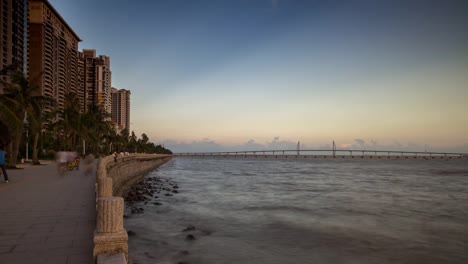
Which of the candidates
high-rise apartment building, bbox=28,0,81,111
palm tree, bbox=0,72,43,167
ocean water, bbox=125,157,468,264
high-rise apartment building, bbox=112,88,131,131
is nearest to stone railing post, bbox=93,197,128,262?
ocean water, bbox=125,157,468,264

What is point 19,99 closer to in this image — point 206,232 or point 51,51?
point 206,232

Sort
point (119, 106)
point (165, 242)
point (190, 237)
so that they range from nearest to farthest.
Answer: point (165, 242) < point (190, 237) < point (119, 106)

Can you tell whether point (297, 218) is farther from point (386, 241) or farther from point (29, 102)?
point (29, 102)

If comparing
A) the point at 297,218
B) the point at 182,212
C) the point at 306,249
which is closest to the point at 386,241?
the point at 306,249

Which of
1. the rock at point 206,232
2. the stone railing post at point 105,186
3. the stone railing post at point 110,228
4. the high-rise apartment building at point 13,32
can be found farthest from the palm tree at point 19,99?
the high-rise apartment building at point 13,32

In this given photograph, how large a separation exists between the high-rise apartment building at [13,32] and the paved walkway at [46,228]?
87.3m

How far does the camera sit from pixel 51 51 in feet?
373

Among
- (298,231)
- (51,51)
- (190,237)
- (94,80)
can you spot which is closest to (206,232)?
(190,237)

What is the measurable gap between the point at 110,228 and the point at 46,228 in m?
3.55

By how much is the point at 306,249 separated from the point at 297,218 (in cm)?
651

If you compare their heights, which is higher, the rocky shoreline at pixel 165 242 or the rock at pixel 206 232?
the rocky shoreline at pixel 165 242

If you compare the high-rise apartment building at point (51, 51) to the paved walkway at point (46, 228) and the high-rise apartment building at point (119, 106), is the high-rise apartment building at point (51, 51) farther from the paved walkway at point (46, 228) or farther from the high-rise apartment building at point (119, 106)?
the paved walkway at point (46, 228)

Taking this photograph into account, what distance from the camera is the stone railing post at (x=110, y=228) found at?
4.77 meters

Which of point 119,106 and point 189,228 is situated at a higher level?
point 119,106
